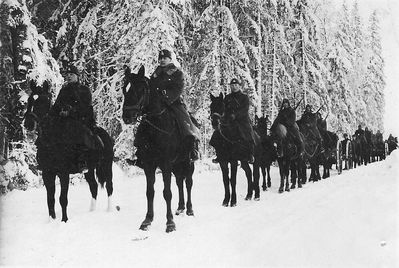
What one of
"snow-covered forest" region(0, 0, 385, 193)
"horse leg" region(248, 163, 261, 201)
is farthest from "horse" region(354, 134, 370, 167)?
"horse leg" region(248, 163, 261, 201)

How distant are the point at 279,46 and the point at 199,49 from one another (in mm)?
8376

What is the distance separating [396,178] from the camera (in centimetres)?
758

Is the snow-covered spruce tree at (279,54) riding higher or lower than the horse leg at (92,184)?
higher

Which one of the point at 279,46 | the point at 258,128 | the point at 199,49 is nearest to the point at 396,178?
the point at 258,128

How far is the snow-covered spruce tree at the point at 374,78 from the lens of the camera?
49281mm

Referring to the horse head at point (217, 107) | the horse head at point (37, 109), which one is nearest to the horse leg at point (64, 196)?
the horse head at point (37, 109)

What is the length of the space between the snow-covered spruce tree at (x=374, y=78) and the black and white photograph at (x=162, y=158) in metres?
22.2

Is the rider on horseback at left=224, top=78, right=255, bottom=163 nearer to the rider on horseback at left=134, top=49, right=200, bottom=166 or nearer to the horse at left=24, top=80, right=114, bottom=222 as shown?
the rider on horseback at left=134, top=49, right=200, bottom=166

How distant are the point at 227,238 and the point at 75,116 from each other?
356 centimetres

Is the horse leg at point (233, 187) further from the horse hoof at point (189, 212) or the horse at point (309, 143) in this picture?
the horse at point (309, 143)

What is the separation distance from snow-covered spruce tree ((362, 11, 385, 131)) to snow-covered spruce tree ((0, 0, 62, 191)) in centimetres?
4103

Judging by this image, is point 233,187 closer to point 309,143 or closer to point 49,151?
point 49,151

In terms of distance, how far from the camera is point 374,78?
49812mm

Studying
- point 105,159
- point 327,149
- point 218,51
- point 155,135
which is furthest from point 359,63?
point 155,135
